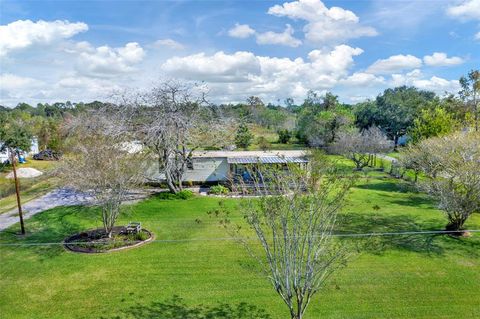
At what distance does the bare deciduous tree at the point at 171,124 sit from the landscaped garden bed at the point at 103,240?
6193mm

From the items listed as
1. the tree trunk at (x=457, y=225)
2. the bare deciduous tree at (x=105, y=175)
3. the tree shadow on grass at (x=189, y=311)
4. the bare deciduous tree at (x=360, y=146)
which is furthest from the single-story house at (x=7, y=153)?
the tree trunk at (x=457, y=225)

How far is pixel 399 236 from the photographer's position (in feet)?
45.8

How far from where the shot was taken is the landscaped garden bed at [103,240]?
41.8 feet

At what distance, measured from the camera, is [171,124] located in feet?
63.2

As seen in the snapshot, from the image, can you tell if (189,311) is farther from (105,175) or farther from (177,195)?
(177,195)

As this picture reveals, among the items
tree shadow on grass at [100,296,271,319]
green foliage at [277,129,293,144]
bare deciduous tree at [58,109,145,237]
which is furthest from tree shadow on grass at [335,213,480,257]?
green foliage at [277,129,293,144]

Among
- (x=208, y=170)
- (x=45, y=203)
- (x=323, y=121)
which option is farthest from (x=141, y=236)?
(x=323, y=121)

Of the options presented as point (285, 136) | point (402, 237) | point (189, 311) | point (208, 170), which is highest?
point (285, 136)

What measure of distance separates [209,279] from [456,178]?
11110 millimetres

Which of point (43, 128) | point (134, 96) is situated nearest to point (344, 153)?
point (134, 96)

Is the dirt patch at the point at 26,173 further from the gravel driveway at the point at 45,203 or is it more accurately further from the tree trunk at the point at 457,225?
the tree trunk at the point at 457,225

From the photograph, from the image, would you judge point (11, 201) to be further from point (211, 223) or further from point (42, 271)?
point (211, 223)

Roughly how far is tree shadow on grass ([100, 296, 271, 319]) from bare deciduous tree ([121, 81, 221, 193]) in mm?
11532

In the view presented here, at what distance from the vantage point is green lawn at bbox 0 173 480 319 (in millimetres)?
8859
